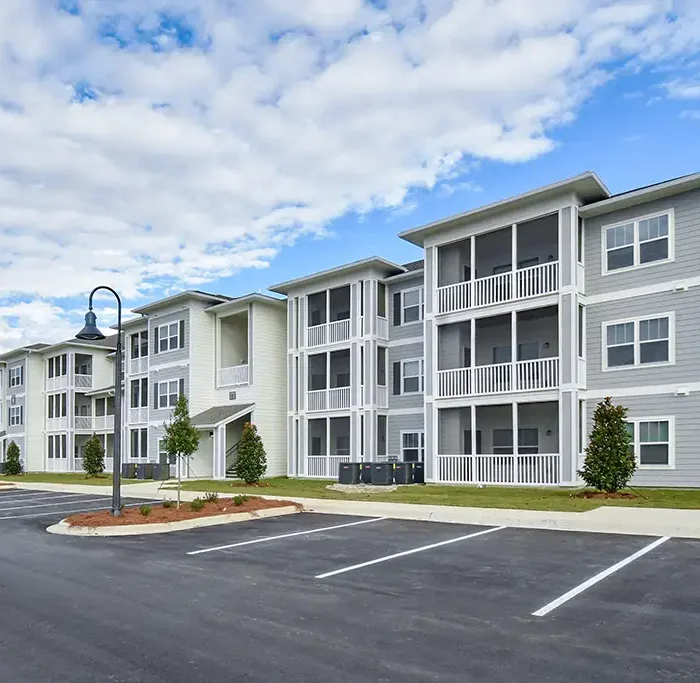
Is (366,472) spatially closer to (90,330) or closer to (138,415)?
(90,330)

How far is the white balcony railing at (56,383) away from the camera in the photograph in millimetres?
50500

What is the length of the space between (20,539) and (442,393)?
16.1 metres

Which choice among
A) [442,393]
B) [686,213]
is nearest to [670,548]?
[686,213]

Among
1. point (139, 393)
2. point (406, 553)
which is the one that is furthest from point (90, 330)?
point (139, 393)

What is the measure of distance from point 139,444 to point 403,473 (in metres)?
20.6

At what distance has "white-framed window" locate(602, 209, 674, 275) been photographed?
22.6 meters

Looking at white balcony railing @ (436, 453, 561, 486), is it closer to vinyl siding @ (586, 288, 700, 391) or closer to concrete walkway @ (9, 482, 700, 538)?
vinyl siding @ (586, 288, 700, 391)

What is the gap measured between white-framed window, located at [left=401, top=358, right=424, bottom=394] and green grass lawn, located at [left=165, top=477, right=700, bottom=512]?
18.6 feet

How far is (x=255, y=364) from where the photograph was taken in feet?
117

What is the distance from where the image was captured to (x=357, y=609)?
823 centimetres

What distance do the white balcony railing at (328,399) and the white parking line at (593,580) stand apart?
783 inches

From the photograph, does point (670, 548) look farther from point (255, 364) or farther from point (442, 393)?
point (255, 364)

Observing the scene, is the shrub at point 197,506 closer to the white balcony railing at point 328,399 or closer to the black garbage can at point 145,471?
the white balcony railing at point 328,399

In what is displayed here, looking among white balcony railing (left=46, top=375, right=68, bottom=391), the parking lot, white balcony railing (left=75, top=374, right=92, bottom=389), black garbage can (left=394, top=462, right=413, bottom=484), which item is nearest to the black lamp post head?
the parking lot
